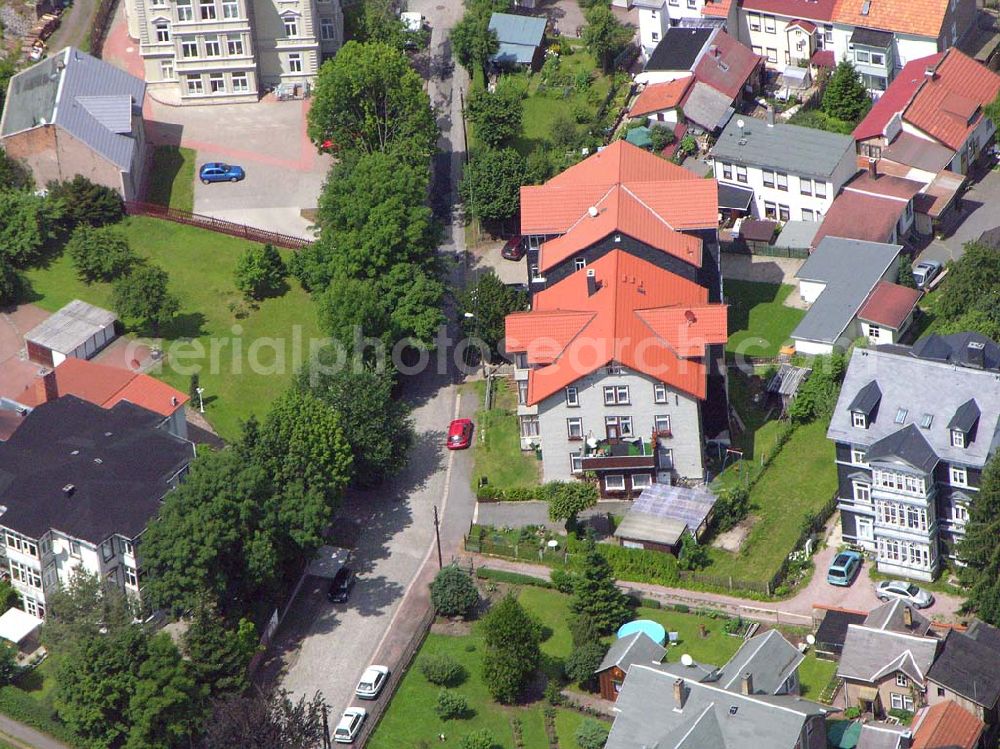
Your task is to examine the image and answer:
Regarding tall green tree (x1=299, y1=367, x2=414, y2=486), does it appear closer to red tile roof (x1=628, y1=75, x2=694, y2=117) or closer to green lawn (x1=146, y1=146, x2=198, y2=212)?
green lawn (x1=146, y1=146, x2=198, y2=212)

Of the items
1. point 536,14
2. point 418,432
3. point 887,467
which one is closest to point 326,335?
point 418,432

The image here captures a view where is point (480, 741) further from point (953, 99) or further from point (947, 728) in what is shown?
point (953, 99)

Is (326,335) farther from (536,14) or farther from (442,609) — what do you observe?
(536,14)

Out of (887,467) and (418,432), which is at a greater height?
(887,467)

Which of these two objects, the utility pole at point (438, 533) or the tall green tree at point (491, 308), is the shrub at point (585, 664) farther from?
the tall green tree at point (491, 308)

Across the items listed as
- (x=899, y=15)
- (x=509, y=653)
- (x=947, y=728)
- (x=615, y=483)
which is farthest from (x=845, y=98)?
(x=947, y=728)
